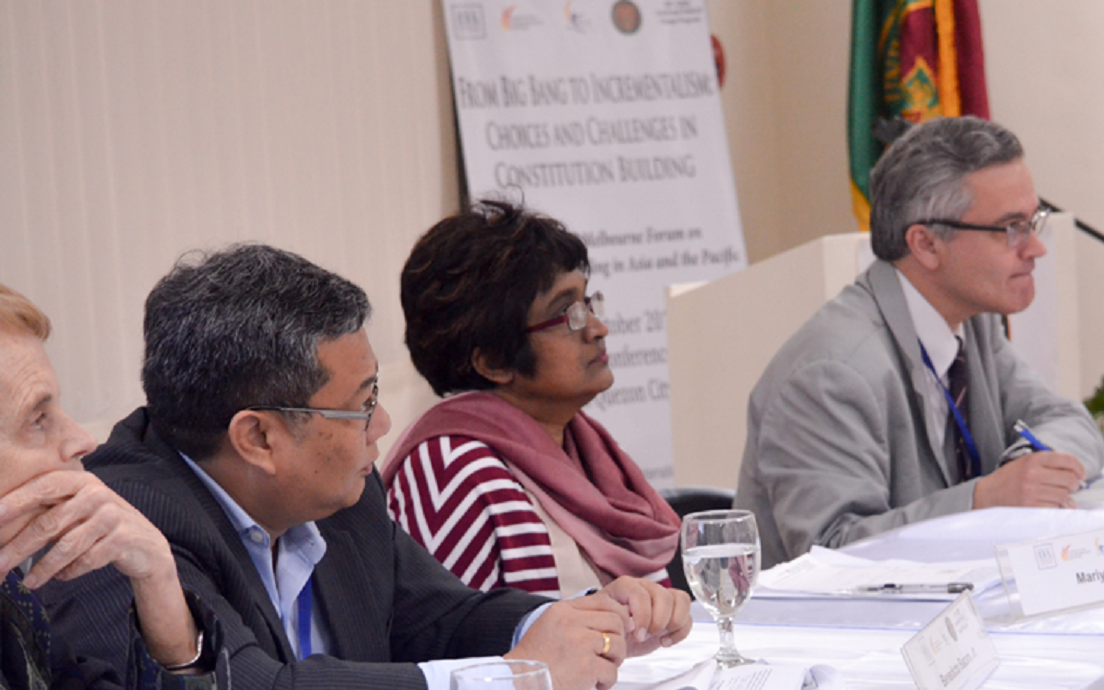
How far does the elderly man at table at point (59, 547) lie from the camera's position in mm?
1028

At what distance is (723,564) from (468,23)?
4070 mm

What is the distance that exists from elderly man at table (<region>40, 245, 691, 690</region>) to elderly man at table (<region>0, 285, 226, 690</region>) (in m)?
0.13

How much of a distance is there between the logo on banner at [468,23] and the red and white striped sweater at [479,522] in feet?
10.9

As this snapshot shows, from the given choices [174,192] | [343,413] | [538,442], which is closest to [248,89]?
[174,192]

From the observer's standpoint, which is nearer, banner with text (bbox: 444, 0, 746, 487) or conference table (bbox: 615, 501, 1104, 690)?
conference table (bbox: 615, 501, 1104, 690)

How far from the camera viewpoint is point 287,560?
153cm

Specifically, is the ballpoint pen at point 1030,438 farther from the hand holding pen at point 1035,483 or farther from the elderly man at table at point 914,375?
the hand holding pen at point 1035,483

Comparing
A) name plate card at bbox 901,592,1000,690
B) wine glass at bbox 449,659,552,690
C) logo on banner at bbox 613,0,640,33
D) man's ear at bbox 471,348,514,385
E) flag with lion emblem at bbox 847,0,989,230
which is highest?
logo on banner at bbox 613,0,640,33

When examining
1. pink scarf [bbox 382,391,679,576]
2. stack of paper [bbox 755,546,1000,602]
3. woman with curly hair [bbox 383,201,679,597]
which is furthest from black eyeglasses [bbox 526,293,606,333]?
stack of paper [bbox 755,546,1000,602]

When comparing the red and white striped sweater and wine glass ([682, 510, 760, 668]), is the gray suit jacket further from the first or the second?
wine glass ([682, 510, 760, 668])

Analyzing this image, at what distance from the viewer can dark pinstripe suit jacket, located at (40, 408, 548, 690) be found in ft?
3.98

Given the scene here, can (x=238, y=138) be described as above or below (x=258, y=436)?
above

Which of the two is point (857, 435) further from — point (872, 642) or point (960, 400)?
point (872, 642)

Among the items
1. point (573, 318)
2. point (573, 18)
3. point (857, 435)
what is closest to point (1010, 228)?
point (857, 435)
